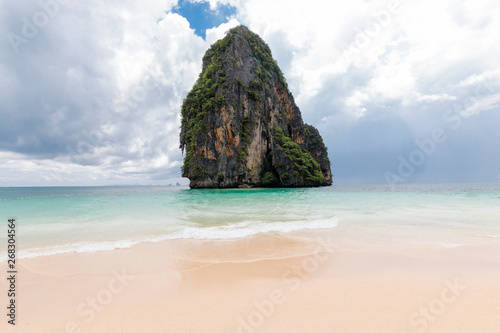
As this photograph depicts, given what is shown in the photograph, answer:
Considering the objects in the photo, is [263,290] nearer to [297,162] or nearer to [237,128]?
[237,128]

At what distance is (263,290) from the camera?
2615mm

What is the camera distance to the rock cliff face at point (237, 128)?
130 ft

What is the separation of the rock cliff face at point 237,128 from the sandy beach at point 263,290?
115 feet

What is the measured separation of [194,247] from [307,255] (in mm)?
2325

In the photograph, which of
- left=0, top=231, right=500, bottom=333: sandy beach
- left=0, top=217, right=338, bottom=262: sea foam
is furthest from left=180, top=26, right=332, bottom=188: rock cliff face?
left=0, top=231, right=500, bottom=333: sandy beach

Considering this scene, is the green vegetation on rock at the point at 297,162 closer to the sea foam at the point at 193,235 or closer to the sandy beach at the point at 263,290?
the sea foam at the point at 193,235

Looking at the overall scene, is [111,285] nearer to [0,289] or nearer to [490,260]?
[0,289]

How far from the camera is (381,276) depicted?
2.94m

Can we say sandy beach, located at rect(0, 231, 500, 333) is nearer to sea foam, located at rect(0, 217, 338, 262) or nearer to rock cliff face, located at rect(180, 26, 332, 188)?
sea foam, located at rect(0, 217, 338, 262)

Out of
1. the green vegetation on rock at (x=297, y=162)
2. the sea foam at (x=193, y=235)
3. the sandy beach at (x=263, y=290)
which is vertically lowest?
the sea foam at (x=193, y=235)

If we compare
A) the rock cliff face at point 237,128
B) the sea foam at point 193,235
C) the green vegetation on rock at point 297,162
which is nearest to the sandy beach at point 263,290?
the sea foam at point 193,235

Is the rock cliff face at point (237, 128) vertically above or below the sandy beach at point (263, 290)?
above

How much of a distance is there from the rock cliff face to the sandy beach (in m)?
35.0

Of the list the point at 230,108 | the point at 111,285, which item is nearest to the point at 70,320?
the point at 111,285
